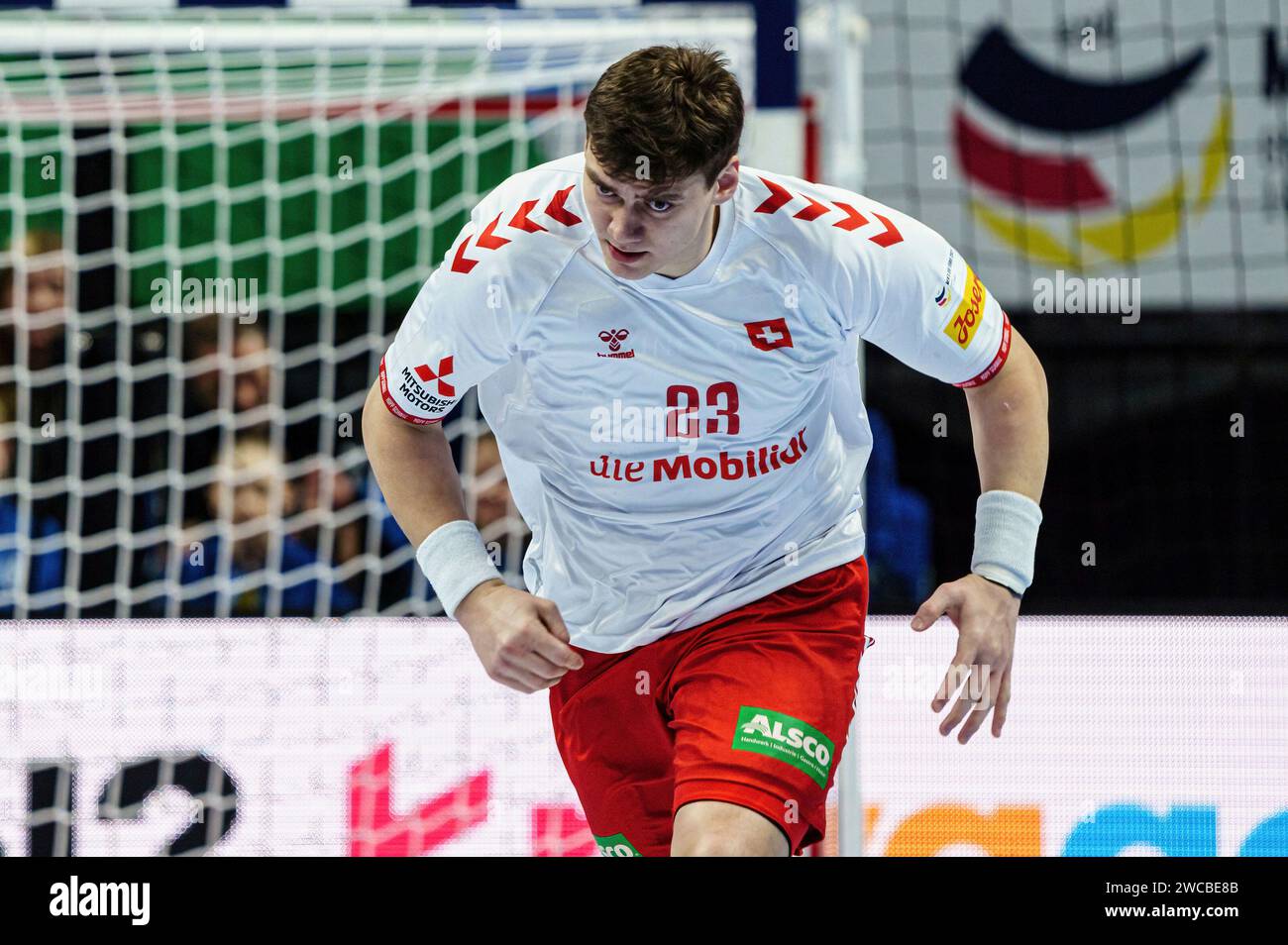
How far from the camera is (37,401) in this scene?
4.90 metres

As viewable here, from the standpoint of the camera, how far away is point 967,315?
8.10 feet

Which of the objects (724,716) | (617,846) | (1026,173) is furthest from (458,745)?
(1026,173)

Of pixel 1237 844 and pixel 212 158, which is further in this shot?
pixel 212 158

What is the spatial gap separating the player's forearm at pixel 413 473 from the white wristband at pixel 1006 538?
83 cm

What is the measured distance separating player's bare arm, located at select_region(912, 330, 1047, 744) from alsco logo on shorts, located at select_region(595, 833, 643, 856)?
0.55m

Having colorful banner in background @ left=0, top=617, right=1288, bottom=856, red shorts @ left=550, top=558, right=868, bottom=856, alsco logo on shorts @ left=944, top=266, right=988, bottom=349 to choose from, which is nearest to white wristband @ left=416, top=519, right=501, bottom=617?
red shorts @ left=550, top=558, right=868, bottom=856

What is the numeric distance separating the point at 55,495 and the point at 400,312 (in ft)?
5.14

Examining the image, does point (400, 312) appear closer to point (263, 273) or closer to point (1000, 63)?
point (263, 273)

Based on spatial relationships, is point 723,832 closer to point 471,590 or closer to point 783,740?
point 783,740

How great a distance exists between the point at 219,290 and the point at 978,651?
3319 mm

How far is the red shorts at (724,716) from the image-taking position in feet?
7.61

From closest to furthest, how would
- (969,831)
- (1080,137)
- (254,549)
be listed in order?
(969,831) → (254,549) → (1080,137)

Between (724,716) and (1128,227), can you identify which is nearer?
(724,716)
